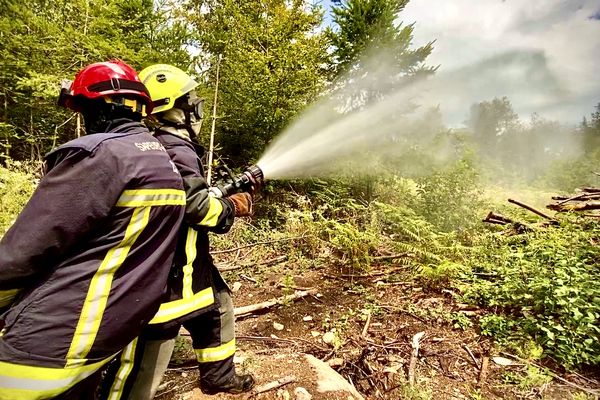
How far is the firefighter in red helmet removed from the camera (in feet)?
4.57

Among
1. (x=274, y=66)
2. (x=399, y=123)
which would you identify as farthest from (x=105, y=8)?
(x=399, y=123)

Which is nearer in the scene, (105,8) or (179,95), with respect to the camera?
(179,95)

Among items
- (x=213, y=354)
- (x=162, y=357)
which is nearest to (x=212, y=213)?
(x=162, y=357)

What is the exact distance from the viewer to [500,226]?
7.43 meters

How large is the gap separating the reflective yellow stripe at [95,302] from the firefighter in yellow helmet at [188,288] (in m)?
0.58

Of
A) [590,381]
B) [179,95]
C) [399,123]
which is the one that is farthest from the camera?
[399,123]

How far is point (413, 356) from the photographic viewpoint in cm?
358

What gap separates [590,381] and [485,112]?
63407 mm

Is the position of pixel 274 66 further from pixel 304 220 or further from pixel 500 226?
pixel 500 226

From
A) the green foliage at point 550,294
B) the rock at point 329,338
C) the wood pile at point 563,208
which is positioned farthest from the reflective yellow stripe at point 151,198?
the wood pile at point 563,208

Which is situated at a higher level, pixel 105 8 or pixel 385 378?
pixel 105 8

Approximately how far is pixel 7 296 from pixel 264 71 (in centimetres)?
906

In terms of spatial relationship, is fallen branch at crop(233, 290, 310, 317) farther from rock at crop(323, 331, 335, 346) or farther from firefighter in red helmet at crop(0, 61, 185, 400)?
firefighter in red helmet at crop(0, 61, 185, 400)

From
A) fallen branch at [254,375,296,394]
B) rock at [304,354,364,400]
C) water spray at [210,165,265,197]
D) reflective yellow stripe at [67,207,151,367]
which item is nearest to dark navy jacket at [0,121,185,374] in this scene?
reflective yellow stripe at [67,207,151,367]
